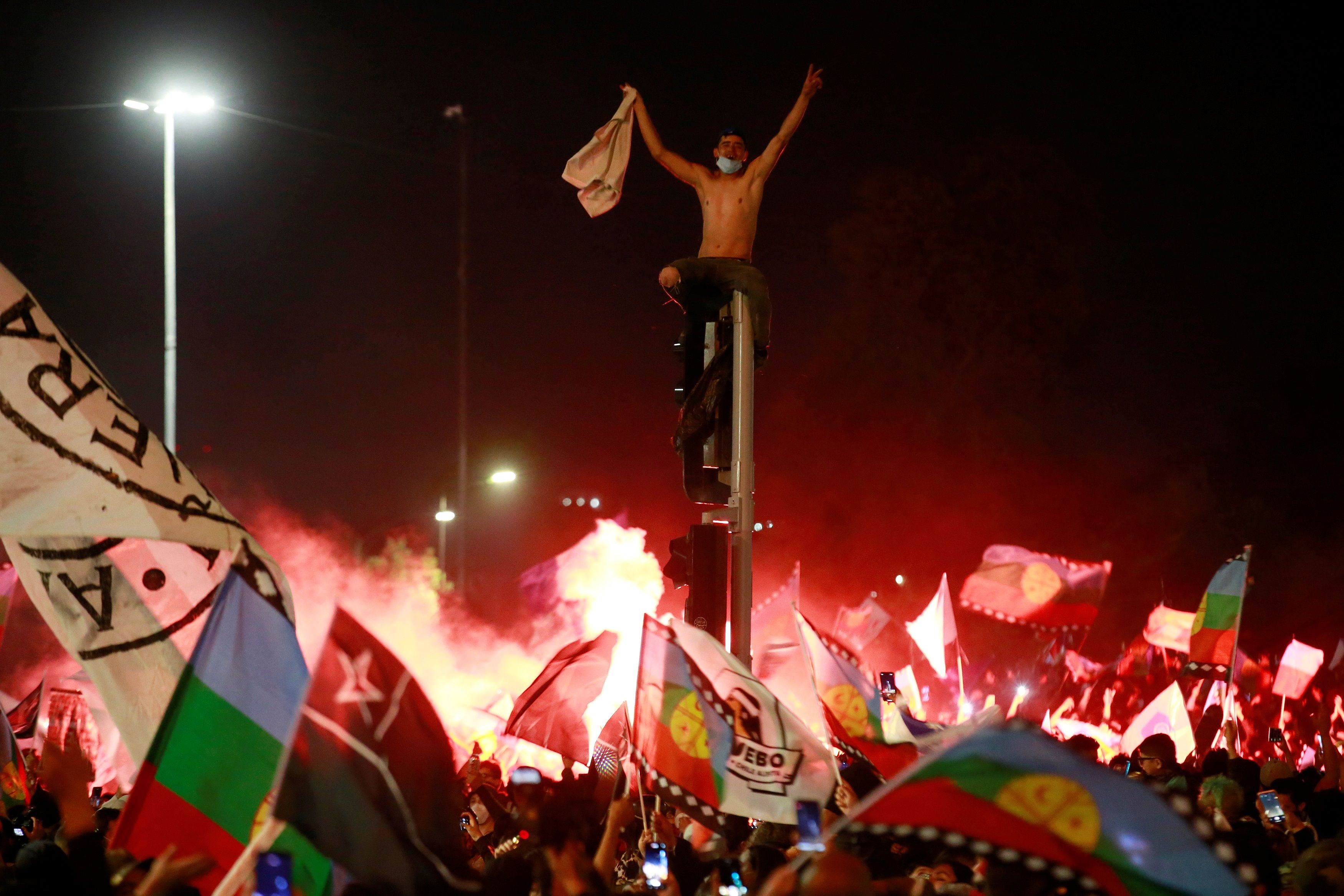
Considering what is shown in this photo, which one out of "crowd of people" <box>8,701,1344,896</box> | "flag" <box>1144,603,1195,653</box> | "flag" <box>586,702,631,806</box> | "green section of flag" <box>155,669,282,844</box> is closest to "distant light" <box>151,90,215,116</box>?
"crowd of people" <box>8,701,1344,896</box>

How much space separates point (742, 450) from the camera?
934 cm

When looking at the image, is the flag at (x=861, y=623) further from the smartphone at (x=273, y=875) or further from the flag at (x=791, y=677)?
the smartphone at (x=273, y=875)

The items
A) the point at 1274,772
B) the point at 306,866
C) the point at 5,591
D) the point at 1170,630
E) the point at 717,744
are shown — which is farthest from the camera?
the point at 1170,630

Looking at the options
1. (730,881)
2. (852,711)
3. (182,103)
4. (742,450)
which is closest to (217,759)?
(730,881)

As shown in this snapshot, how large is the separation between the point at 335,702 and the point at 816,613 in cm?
2754

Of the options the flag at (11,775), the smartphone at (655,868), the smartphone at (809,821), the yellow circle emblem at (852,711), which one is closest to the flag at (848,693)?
the yellow circle emblem at (852,711)

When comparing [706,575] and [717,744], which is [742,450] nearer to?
[706,575]

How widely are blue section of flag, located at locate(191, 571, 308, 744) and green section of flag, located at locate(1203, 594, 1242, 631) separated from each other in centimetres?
1005

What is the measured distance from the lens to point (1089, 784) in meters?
4.04

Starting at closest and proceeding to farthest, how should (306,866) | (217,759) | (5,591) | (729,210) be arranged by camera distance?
(306,866)
(217,759)
(729,210)
(5,591)

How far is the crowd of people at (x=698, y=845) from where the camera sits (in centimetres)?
438

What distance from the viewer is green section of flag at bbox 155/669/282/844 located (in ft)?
16.0

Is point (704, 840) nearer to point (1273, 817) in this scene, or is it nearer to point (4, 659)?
point (1273, 817)

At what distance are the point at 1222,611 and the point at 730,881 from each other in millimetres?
8605
